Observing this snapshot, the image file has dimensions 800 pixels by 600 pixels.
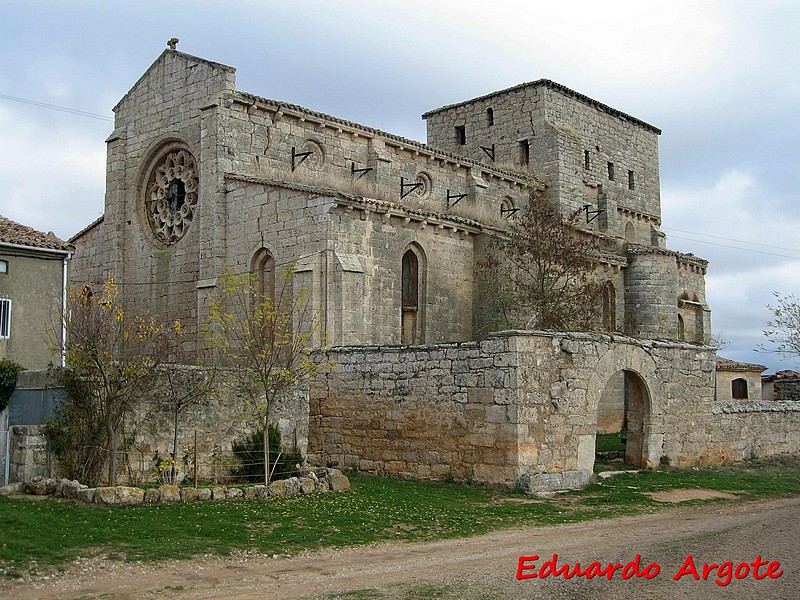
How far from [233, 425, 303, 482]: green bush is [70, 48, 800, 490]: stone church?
2.68ft

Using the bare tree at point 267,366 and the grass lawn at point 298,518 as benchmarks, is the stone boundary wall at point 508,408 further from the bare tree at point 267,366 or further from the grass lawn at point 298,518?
the bare tree at point 267,366

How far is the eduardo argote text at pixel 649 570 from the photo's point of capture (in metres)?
10.2

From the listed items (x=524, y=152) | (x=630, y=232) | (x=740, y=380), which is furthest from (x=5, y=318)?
(x=630, y=232)

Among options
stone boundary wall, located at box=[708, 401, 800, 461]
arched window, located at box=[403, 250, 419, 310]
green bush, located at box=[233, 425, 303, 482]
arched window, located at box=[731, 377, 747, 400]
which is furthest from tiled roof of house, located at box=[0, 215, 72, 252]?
arched window, located at box=[731, 377, 747, 400]

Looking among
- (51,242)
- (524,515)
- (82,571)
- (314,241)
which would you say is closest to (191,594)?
(82,571)

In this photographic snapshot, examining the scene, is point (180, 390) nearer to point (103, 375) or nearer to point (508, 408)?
point (103, 375)

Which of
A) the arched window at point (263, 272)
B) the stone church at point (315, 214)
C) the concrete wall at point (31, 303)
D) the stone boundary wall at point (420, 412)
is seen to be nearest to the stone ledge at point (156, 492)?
the stone boundary wall at point (420, 412)

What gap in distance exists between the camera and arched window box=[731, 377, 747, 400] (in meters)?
37.5

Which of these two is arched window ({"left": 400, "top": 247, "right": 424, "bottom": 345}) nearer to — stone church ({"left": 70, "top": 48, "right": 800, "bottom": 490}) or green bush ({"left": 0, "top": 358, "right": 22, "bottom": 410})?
stone church ({"left": 70, "top": 48, "right": 800, "bottom": 490})

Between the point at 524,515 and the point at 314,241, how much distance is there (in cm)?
1211

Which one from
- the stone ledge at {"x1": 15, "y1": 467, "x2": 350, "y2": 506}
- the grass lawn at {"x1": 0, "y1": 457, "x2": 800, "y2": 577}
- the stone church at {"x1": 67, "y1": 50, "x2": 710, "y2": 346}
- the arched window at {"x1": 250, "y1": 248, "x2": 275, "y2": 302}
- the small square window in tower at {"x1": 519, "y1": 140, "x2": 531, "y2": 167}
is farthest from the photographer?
the small square window in tower at {"x1": 519, "y1": 140, "x2": 531, "y2": 167}

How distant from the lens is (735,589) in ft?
31.7

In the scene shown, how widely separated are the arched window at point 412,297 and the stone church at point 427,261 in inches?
2.8

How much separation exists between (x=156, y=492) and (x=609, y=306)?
23038mm
